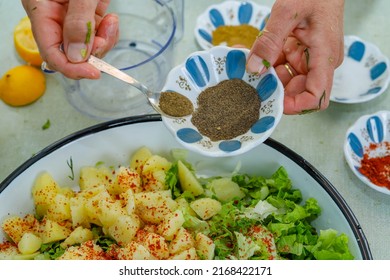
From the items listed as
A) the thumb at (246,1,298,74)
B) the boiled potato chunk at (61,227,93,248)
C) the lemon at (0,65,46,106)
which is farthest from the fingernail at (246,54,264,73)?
the lemon at (0,65,46,106)

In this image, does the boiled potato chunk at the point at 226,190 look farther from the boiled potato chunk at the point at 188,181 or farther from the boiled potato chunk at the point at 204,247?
the boiled potato chunk at the point at 204,247

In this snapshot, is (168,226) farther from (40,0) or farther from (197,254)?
(40,0)

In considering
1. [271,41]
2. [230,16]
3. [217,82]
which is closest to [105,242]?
[217,82]

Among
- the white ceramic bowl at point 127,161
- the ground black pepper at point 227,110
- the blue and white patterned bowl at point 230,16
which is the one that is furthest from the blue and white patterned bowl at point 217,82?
the blue and white patterned bowl at point 230,16

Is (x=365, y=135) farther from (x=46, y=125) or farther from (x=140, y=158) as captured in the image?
(x=46, y=125)

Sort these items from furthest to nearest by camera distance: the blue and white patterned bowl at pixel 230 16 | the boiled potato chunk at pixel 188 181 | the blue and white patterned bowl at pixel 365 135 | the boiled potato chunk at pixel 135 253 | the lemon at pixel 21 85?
1. the blue and white patterned bowl at pixel 230 16
2. the lemon at pixel 21 85
3. the blue and white patterned bowl at pixel 365 135
4. the boiled potato chunk at pixel 188 181
5. the boiled potato chunk at pixel 135 253

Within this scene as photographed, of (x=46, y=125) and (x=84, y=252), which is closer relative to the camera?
(x=84, y=252)
